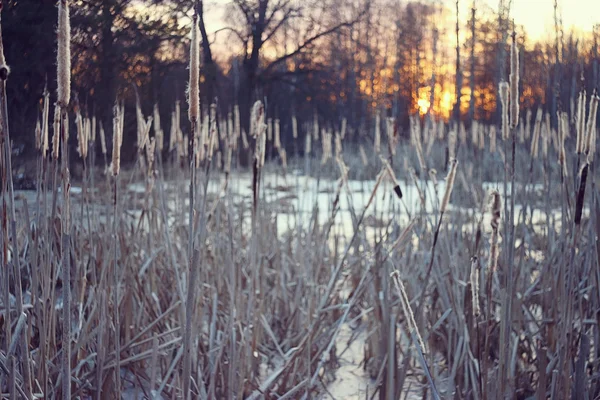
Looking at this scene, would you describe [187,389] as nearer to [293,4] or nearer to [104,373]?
[104,373]

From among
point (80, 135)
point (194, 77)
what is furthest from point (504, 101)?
point (80, 135)

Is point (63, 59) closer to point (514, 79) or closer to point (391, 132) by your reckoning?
point (514, 79)

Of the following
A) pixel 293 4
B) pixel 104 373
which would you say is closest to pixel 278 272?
pixel 104 373

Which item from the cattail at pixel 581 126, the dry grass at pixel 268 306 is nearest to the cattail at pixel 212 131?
the dry grass at pixel 268 306

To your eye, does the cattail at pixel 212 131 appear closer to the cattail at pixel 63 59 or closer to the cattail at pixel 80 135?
the cattail at pixel 80 135

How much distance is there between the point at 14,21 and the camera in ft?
6.39

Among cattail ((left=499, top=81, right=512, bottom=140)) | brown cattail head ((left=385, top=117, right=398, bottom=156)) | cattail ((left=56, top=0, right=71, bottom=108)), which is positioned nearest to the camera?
cattail ((left=56, top=0, right=71, bottom=108))

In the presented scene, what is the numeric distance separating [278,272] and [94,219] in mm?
634

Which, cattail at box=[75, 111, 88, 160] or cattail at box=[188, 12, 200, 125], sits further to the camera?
cattail at box=[75, 111, 88, 160]

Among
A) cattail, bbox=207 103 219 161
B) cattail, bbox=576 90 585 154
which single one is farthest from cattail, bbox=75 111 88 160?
cattail, bbox=576 90 585 154

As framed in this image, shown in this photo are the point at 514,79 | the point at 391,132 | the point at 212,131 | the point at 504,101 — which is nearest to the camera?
the point at 514,79

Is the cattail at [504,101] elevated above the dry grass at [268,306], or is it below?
above

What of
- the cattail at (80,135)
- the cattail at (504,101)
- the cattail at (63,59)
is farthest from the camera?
the cattail at (80,135)

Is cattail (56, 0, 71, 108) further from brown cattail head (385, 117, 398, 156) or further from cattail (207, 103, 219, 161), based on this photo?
brown cattail head (385, 117, 398, 156)
